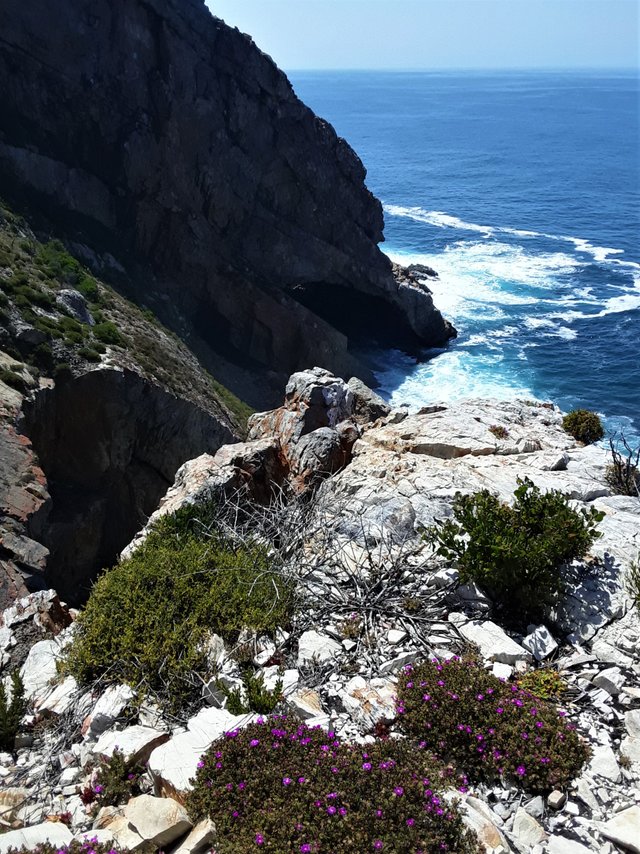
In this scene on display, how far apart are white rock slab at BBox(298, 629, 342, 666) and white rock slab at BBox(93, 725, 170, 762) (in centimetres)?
190

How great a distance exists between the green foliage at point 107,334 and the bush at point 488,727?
107 ft

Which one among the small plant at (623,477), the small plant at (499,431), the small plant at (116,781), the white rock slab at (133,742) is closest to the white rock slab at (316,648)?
the white rock slab at (133,742)

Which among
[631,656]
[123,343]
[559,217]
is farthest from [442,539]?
[559,217]

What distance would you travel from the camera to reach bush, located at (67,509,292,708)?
8820mm

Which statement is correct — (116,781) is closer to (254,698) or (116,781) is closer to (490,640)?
(254,698)

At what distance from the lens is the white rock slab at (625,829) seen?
6027mm

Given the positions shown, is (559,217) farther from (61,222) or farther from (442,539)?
(442,539)

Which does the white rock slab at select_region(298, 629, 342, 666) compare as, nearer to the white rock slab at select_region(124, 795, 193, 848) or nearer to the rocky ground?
the rocky ground

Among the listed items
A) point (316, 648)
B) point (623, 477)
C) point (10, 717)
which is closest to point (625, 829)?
point (316, 648)

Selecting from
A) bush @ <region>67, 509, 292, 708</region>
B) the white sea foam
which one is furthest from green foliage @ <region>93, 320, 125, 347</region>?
the white sea foam

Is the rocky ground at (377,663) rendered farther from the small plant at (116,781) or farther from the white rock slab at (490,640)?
the small plant at (116,781)

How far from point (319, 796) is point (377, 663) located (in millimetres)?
2469

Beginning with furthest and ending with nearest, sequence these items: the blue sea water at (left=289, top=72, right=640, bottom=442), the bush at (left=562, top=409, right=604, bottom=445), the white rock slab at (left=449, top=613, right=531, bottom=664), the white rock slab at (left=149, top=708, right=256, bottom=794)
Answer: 1. the blue sea water at (left=289, top=72, right=640, bottom=442)
2. the bush at (left=562, top=409, right=604, bottom=445)
3. the white rock slab at (left=449, top=613, right=531, bottom=664)
4. the white rock slab at (left=149, top=708, right=256, bottom=794)

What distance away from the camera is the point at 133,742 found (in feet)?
25.3
